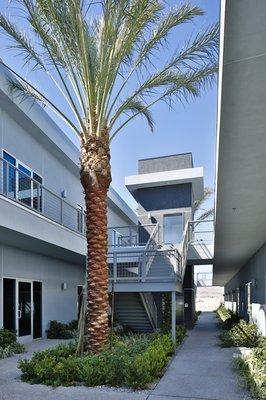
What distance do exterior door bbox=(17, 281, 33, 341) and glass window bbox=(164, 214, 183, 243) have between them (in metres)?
11.2

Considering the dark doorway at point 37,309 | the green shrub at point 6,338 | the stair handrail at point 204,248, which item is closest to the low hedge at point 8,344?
the green shrub at point 6,338

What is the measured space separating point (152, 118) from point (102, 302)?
6424 millimetres

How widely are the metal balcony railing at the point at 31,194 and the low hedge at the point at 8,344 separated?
12.5ft

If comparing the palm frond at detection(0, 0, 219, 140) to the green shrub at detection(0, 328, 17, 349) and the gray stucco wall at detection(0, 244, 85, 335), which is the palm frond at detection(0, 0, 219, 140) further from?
the green shrub at detection(0, 328, 17, 349)

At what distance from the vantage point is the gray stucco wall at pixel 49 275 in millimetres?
14508

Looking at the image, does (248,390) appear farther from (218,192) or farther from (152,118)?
(152,118)

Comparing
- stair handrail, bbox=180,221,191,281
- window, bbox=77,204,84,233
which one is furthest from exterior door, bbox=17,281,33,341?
stair handrail, bbox=180,221,191,281

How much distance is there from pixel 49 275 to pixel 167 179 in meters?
9.93

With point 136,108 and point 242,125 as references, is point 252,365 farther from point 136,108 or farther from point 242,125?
point 136,108

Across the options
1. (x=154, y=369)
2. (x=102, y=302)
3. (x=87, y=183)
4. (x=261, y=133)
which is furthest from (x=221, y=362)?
(x=261, y=133)

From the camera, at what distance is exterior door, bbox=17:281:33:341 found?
49.0 ft

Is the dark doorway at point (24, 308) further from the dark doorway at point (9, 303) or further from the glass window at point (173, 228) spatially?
the glass window at point (173, 228)

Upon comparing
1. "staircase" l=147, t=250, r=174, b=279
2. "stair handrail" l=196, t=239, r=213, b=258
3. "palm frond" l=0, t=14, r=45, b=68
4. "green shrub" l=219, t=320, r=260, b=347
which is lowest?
"green shrub" l=219, t=320, r=260, b=347

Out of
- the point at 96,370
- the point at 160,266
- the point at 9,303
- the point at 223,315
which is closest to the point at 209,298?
the point at 223,315
